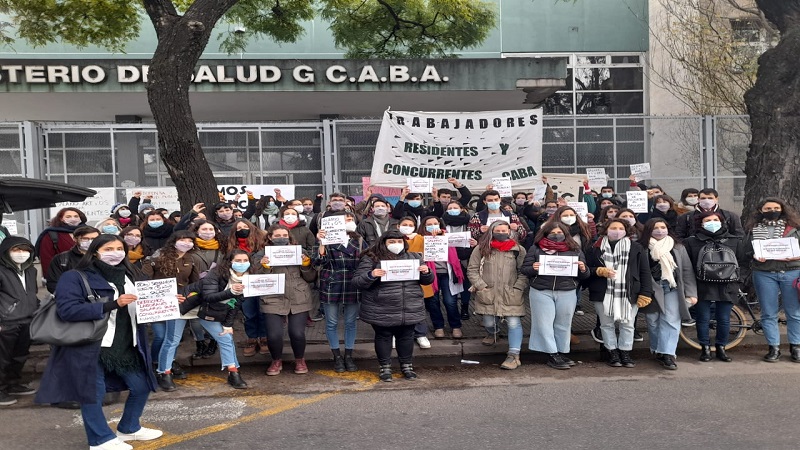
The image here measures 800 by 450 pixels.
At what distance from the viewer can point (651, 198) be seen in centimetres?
1076

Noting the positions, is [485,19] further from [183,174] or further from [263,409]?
[263,409]

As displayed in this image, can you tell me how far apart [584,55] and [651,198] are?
1580 centimetres

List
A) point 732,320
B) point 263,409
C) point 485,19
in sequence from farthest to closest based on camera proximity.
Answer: point 485,19 → point 732,320 → point 263,409

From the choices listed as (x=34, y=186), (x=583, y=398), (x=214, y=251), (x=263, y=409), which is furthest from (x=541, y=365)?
(x=34, y=186)

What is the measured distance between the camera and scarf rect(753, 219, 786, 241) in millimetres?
7590

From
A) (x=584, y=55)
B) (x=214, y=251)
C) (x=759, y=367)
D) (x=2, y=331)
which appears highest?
(x=584, y=55)

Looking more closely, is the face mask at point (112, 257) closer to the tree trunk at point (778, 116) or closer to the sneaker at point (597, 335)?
the sneaker at point (597, 335)

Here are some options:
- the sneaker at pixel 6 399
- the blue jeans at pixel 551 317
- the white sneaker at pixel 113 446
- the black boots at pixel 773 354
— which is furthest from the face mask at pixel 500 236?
the sneaker at pixel 6 399

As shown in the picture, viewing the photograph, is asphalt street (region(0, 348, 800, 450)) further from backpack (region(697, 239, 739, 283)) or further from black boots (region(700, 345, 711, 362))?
backpack (region(697, 239, 739, 283))

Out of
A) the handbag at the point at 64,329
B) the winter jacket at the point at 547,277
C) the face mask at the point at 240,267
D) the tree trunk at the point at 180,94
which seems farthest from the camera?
the tree trunk at the point at 180,94

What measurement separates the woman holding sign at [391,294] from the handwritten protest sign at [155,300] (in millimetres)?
2068

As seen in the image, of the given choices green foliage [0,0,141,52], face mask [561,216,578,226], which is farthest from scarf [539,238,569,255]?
green foliage [0,0,141,52]

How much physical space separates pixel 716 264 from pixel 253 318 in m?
5.04

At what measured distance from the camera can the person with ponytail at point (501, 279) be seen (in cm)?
757
